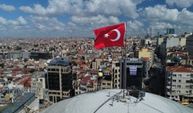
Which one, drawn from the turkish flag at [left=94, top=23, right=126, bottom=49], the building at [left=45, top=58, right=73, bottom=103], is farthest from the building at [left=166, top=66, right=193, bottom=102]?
the turkish flag at [left=94, top=23, right=126, bottom=49]

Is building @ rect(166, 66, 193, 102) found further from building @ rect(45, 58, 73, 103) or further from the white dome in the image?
the white dome

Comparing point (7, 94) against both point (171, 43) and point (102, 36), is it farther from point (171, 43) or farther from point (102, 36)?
point (171, 43)

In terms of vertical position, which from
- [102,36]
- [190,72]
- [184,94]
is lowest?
[184,94]

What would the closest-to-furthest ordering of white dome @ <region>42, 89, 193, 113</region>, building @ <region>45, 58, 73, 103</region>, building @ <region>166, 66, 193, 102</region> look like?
white dome @ <region>42, 89, 193, 113</region> → building @ <region>166, 66, 193, 102</region> → building @ <region>45, 58, 73, 103</region>

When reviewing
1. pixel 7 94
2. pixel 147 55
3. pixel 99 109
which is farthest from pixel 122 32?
pixel 147 55

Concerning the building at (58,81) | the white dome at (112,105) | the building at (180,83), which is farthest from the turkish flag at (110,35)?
the building at (58,81)

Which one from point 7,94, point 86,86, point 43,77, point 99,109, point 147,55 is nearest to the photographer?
point 99,109

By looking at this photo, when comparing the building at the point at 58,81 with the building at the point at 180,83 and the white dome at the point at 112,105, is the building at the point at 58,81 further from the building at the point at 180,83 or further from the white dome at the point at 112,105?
the white dome at the point at 112,105
